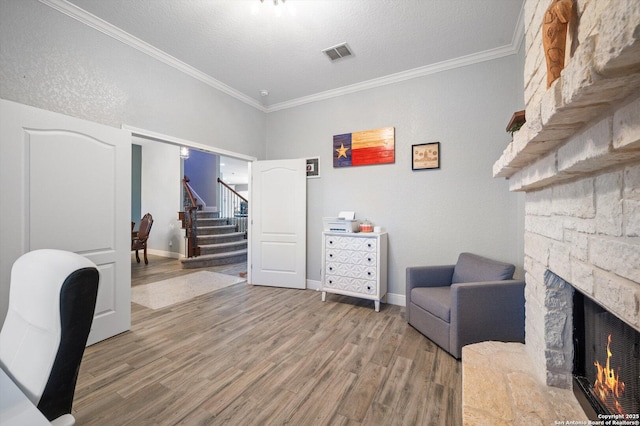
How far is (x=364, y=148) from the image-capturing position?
346cm

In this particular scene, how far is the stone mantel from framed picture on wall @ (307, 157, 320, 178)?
2981 mm

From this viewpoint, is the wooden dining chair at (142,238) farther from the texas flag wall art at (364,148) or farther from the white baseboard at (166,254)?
the texas flag wall art at (364,148)

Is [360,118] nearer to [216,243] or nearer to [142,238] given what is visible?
[216,243]

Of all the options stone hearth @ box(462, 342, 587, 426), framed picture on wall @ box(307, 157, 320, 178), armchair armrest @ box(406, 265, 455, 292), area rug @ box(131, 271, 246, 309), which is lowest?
area rug @ box(131, 271, 246, 309)

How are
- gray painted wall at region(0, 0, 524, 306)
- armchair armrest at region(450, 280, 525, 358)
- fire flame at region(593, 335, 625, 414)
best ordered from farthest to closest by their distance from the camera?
gray painted wall at region(0, 0, 524, 306) < armchair armrest at region(450, 280, 525, 358) < fire flame at region(593, 335, 625, 414)

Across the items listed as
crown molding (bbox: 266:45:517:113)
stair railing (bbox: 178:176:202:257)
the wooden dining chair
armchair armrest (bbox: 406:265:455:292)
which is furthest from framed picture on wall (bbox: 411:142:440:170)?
the wooden dining chair

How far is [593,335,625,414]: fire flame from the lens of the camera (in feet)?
2.94

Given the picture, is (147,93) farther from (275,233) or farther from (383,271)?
(383,271)

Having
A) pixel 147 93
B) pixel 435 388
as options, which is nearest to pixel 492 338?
pixel 435 388

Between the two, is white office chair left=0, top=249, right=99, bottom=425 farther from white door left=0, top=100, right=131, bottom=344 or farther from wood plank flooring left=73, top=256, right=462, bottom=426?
white door left=0, top=100, right=131, bottom=344

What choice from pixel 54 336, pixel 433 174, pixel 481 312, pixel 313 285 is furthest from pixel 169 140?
pixel 481 312

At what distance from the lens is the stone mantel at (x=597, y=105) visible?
46cm

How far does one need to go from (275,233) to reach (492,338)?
117 inches

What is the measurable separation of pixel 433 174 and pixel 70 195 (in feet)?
12.0
